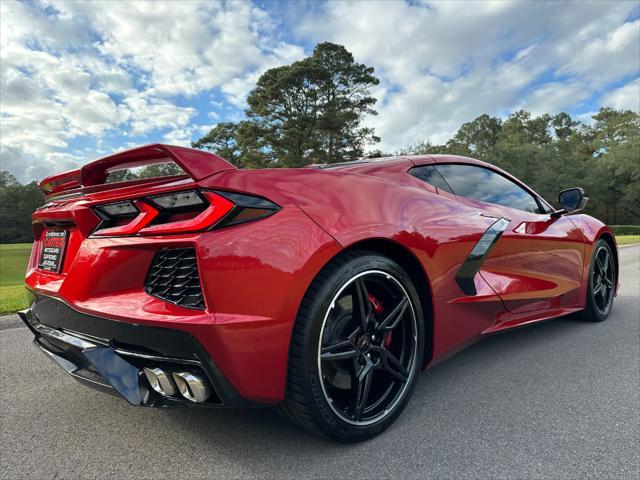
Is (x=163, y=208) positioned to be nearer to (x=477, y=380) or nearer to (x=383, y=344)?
(x=383, y=344)

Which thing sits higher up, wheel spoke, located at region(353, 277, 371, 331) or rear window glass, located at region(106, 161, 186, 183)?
rear window glass, located at region(106, 161, 186, 183)

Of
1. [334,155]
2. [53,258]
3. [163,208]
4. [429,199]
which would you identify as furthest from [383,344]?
[334,155]

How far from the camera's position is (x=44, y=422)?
199cm

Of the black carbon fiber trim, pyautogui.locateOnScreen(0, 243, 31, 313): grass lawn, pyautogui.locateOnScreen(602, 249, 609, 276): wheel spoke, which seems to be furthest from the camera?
pyautogui.locateOnScreen(0, 243, 31, 313): grass lawn

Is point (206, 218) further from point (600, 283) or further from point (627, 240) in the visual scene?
point (627, 240)

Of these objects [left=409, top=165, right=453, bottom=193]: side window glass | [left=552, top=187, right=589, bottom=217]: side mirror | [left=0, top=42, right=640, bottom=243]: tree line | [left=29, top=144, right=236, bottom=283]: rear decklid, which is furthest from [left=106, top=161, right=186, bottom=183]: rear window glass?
[left=0, top=42, right=640, bottom=243]: tree line

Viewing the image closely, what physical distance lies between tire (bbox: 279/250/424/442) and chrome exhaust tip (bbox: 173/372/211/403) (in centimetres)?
31

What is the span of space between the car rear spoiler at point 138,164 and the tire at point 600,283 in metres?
3.46

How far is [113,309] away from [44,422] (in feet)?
3.30

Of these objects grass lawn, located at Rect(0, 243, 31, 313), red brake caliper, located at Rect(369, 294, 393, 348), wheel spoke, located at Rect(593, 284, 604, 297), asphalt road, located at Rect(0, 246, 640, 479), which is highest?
red brake caliper, located at Rect(369, 294, 393, 348)

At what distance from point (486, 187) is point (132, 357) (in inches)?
92.6

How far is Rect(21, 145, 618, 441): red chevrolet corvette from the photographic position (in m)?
1.42

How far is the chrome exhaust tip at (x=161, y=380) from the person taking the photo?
1445 millimetres

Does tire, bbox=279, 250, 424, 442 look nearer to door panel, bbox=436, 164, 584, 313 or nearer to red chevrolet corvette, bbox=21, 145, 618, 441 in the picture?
red chevrolet corvette, bbox=21, 145, 618, 441
